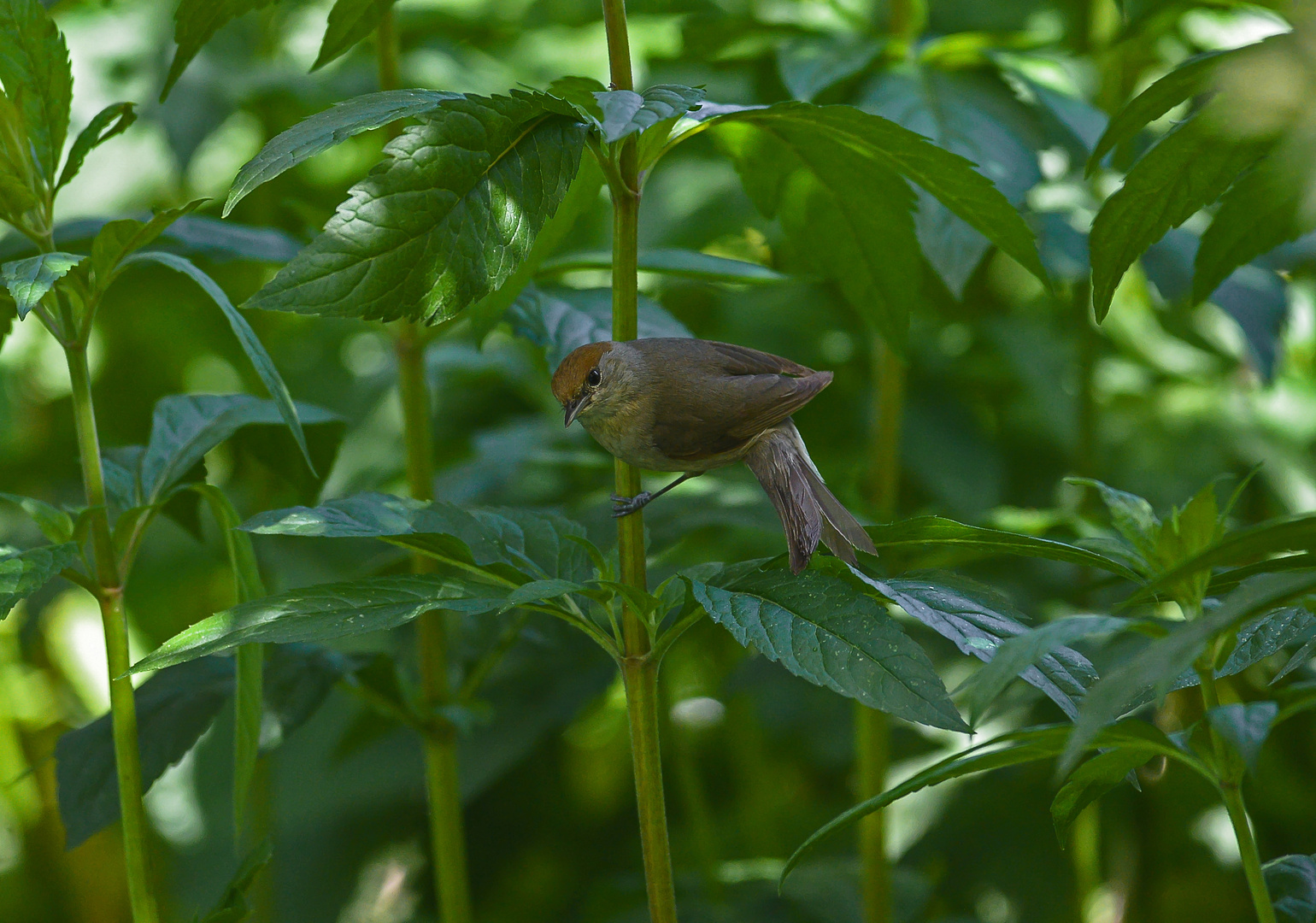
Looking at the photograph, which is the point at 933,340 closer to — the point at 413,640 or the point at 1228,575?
the point at 413,640

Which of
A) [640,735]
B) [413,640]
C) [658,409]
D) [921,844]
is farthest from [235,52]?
[921,844]

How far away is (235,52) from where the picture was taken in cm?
158

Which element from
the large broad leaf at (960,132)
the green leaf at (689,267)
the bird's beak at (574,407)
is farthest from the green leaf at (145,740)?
the large broad leaf at (960,132)

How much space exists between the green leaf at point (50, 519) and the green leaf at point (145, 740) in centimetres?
16

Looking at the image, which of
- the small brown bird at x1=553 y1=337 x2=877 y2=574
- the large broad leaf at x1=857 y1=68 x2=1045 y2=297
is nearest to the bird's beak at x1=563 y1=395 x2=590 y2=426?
the small brown bird at x1=553 y1=337 x2=877 y2=574

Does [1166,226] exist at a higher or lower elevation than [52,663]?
higher

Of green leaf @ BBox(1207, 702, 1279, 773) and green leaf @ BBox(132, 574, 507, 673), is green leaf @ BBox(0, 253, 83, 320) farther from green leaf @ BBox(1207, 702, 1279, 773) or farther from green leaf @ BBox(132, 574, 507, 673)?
green leaf @ BBox(1207, 702, 1279, 773)

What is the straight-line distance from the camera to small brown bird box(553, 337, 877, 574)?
2.42 feet

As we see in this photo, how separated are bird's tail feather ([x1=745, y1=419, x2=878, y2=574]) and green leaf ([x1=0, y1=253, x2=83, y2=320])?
1.39ft

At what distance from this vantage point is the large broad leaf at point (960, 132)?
3.04 ft

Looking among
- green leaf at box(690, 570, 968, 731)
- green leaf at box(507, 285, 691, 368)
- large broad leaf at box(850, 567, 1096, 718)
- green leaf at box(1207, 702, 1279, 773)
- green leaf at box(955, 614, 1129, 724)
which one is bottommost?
large broad leaf at box(850, 567, 1096, 718)

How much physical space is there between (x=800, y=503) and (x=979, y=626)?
0.49ft

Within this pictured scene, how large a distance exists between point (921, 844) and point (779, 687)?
280 millimetres

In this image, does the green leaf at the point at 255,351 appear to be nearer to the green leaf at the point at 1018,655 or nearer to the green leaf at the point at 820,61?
the green leaf at the point at 1018,655
